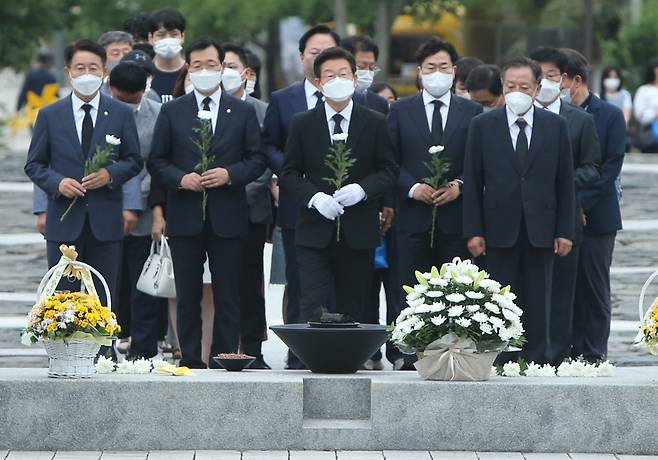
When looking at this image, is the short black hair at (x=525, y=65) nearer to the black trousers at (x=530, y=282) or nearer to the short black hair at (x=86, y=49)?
the black trousers at (x=530, y=282)

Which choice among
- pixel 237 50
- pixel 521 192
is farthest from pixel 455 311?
pixel 237 50

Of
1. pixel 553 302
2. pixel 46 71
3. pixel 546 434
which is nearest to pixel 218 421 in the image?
pixel 546 434

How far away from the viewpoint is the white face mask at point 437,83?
11820 millimetres

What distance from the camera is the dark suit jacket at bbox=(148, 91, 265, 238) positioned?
11445 mm

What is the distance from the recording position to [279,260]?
492 inches

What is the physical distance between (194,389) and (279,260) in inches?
127

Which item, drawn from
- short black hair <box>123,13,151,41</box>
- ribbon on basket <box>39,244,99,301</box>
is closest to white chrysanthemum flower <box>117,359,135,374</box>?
ribbon on basket <box>39,244,99,301</box>

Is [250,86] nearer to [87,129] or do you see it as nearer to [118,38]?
[118,38]

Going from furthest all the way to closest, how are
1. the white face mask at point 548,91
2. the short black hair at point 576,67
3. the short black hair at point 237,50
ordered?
the short black hair at point 237,50
the short black hair at point 576,67
the white face mask at point 548,91

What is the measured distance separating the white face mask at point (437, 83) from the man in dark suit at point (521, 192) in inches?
24.8

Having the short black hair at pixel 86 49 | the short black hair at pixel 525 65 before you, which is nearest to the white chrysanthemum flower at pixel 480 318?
the short black hair at pixel 525 65

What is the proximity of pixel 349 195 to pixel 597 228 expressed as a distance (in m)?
2.06

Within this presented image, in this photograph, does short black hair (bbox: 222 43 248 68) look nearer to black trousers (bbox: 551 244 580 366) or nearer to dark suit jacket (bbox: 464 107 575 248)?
dark suit jacket (bbox: 464 107 575 248)

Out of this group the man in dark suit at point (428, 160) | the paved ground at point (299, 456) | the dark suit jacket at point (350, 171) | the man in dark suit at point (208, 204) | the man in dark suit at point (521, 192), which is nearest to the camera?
the paved ground at point (299, 456)
